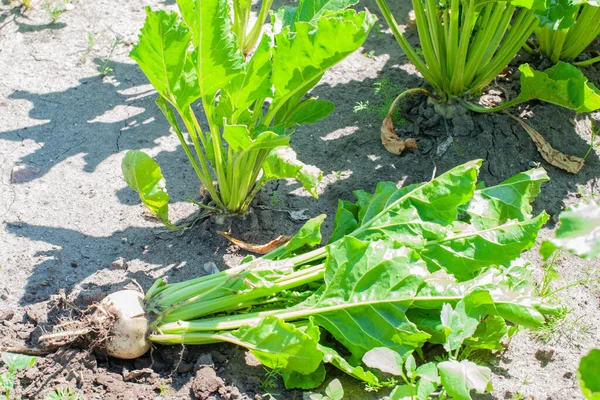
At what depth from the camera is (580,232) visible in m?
1.70

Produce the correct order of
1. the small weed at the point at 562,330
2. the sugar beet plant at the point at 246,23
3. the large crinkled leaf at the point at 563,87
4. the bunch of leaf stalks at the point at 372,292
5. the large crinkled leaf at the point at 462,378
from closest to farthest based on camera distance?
the large crinkled leaf at the point at 462,378, the bunch of leaf stalks at the point at 372,292, the small weed at the point at 562,330, the large crinkled leaf at the point at 563,87, the sugar beet plant at the point at 246,23

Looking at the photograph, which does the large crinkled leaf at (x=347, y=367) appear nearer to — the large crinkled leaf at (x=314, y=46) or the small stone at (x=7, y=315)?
the large crinkled leaf at (x=314, y=46)

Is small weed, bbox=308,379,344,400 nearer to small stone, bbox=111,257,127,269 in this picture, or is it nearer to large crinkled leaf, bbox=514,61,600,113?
small stone, bbox=111,257,127,269

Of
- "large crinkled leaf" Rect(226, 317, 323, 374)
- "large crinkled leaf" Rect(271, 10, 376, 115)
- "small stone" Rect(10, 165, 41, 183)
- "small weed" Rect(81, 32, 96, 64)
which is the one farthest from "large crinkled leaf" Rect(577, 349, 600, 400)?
"small weed" Rect(81, 32, 96, 64)

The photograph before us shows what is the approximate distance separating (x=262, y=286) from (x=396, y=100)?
1590mm

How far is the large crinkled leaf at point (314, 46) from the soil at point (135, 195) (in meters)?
0.79

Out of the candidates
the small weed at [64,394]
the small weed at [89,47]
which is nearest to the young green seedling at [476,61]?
the small weed at [89,47]

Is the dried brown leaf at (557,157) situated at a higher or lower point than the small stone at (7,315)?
higher

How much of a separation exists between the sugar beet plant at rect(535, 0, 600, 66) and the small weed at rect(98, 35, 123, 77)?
2.63 m

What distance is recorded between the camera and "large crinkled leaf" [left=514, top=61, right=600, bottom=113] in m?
3.27

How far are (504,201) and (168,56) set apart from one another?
1.53 metres

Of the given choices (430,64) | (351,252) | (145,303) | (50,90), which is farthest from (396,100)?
(50,90)

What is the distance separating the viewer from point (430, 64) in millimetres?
3809

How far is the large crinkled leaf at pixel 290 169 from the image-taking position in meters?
2.79
